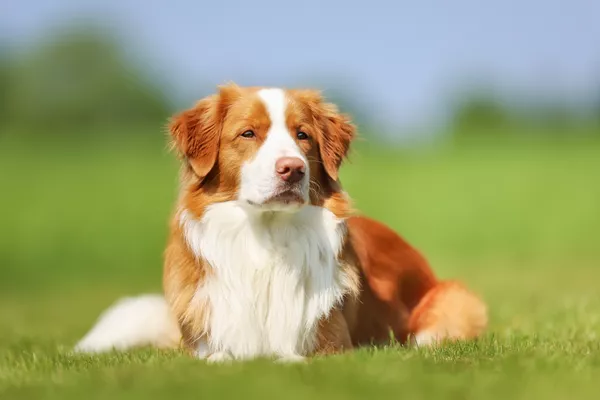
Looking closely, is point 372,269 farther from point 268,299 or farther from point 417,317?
point 268,299

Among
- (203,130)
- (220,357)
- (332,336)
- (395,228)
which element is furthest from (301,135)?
(395,228)

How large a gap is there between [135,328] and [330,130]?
2209 mm

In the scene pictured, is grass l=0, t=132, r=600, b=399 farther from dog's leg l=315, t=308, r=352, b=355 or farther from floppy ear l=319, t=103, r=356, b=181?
floppy ear l=319, t=103, r=356, b=181

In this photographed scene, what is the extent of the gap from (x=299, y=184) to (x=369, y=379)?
134cm

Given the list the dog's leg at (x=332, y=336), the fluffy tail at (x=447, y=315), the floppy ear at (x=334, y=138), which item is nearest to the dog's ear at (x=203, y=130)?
the floppy ear at (x=334, y=138)

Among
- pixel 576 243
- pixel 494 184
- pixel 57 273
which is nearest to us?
pixel 57 273

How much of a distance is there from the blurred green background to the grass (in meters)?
0.03

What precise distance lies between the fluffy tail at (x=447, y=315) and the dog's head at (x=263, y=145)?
147 centimetres

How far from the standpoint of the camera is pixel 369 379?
14.2ft

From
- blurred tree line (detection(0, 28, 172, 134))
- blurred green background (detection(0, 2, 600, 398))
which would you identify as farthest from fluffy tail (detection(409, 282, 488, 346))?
blurred tree line (detection(0, 28, 172, 134))

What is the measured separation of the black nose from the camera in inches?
201

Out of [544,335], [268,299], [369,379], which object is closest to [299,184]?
[268,299]

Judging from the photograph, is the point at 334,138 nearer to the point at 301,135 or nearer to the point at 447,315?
the point at 301,135

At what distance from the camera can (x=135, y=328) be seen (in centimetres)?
676
